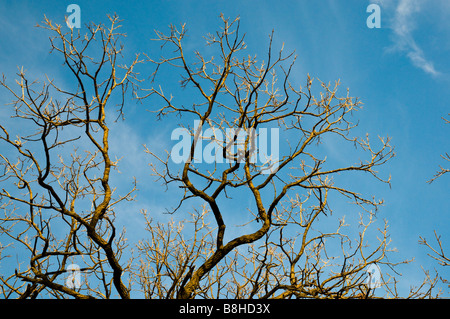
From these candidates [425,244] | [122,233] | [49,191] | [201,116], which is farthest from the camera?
[122,233]

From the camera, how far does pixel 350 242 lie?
26.2 feet

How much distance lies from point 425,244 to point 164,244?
5.38 meters

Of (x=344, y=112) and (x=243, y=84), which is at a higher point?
(x=243, y=84)
